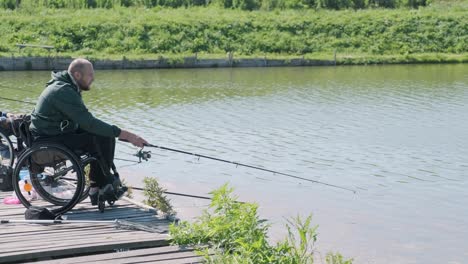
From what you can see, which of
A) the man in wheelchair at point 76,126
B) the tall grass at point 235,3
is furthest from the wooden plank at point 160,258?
the tall grass at point 235,3

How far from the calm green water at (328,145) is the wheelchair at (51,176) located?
2.69m

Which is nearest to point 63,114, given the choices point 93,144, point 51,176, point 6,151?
point 93,144

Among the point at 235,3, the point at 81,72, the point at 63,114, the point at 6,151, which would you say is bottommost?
the point at 6,151

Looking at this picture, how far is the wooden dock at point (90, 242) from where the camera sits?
5957 mm

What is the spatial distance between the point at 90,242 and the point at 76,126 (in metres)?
1.26

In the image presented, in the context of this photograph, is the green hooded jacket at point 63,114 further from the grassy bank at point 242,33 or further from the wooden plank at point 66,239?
the grassy bank at point 242,33

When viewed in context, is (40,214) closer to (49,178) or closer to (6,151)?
(49,178)

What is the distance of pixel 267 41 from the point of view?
127 feet

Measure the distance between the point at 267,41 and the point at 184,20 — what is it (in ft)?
14.9

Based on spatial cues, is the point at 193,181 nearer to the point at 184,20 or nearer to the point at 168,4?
the point at 184,20

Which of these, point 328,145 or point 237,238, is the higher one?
point 237,238

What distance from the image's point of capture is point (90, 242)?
6.22 meters

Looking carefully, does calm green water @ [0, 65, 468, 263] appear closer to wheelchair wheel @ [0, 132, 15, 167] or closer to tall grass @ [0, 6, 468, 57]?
wheelchair wheel @ [0, 132, 15, 167]

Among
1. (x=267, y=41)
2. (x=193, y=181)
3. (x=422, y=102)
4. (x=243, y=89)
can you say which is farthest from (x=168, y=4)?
(x=193, y=181)
